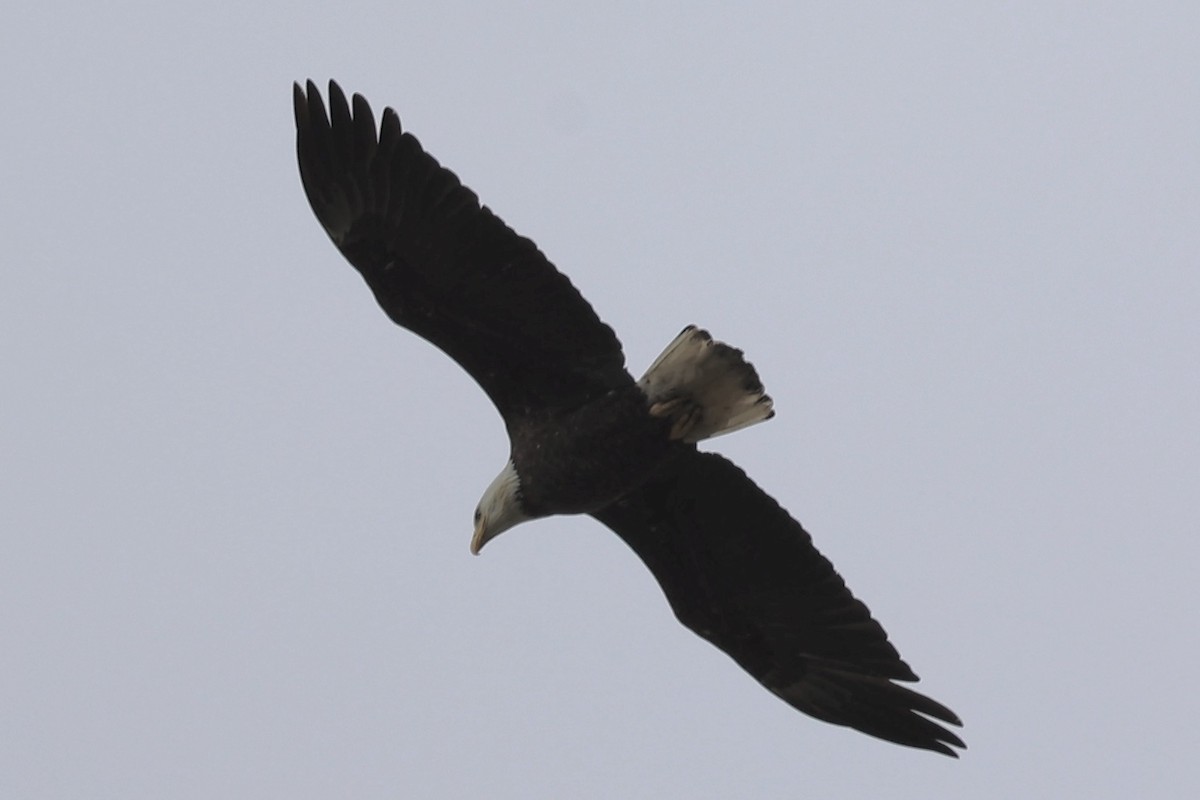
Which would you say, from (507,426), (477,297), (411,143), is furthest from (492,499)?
(411,143)

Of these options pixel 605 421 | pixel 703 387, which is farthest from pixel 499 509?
pixel 703 387

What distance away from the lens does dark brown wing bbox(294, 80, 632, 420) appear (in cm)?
891

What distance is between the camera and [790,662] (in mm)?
10062

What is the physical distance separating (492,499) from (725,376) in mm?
1292

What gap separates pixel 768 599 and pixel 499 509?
1.49 m

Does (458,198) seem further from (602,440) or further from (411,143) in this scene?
(602,440)

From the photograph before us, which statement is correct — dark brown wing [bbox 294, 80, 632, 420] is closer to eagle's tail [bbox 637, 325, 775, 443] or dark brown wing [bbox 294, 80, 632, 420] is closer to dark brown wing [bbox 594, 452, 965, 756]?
eagle's tail [bbox 637, 325, 775, 443]

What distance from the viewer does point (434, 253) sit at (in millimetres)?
9008

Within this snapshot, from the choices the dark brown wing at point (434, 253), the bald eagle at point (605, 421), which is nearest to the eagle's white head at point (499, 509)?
the bald eagle at point (605, 421)

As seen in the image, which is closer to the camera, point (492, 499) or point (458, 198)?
point (458, 198)

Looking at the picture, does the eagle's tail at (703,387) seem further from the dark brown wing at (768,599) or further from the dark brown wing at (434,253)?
the dark brown wing at (768,599)

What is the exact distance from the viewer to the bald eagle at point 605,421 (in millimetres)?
8977

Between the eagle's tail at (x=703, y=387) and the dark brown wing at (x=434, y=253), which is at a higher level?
the dark brown wing at (x=434, y=253)

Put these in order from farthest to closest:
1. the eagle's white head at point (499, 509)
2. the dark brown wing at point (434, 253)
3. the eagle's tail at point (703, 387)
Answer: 1. the eagle's white head at point (499, 509)
2. the eagle's tail at point (703, 387)
3. the dark brown wing at point (434, 253)
